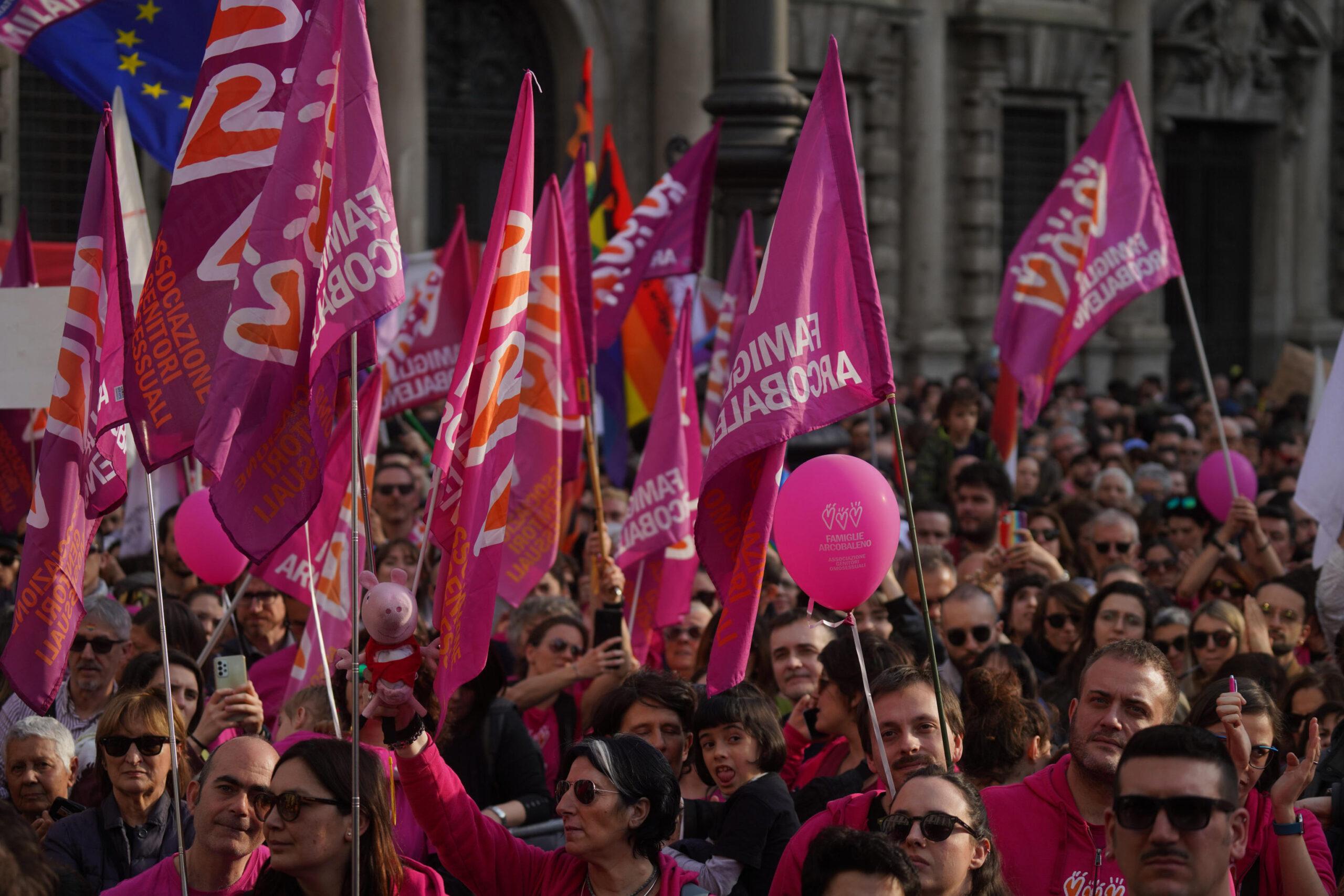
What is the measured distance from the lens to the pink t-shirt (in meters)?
4.08

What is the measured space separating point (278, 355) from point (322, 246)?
0.30m

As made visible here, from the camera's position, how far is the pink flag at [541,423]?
657cm

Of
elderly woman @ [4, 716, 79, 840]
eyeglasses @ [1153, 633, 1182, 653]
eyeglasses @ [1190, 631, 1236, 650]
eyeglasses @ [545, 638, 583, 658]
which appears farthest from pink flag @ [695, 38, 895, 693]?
eyeglasses @ [1153, 633, 1182, 653]

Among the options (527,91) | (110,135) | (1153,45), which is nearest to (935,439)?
(527,91)

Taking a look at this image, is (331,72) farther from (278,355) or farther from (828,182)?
(828,182)

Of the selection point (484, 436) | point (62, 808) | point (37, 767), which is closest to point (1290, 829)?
point (484, 436)

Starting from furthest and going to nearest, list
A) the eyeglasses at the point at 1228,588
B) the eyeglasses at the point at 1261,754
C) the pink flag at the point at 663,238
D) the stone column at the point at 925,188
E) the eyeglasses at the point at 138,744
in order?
the stone column at the point at 925,188, the pink flag at the point at 663,238, the eyeglasses at the point at 1228,588, the eyeglasses at the point at 138,744, the eyeglasses at the point at 1261,754

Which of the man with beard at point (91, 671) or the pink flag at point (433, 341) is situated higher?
the pink flag at point (433, 341)

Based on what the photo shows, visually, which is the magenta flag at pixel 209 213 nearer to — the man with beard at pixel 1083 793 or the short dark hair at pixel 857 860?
the short dark hair at pixel 857 860

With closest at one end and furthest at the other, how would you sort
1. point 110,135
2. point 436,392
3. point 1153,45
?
point 110,135
point 436,392
point 1153,45

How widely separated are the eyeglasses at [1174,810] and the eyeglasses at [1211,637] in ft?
11.8

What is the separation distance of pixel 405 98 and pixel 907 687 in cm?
1438

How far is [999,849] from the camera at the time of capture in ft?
13.8

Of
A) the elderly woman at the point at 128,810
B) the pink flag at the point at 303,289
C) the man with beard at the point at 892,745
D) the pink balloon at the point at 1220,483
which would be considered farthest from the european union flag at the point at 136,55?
the pink balloon at the point at 1220,483
